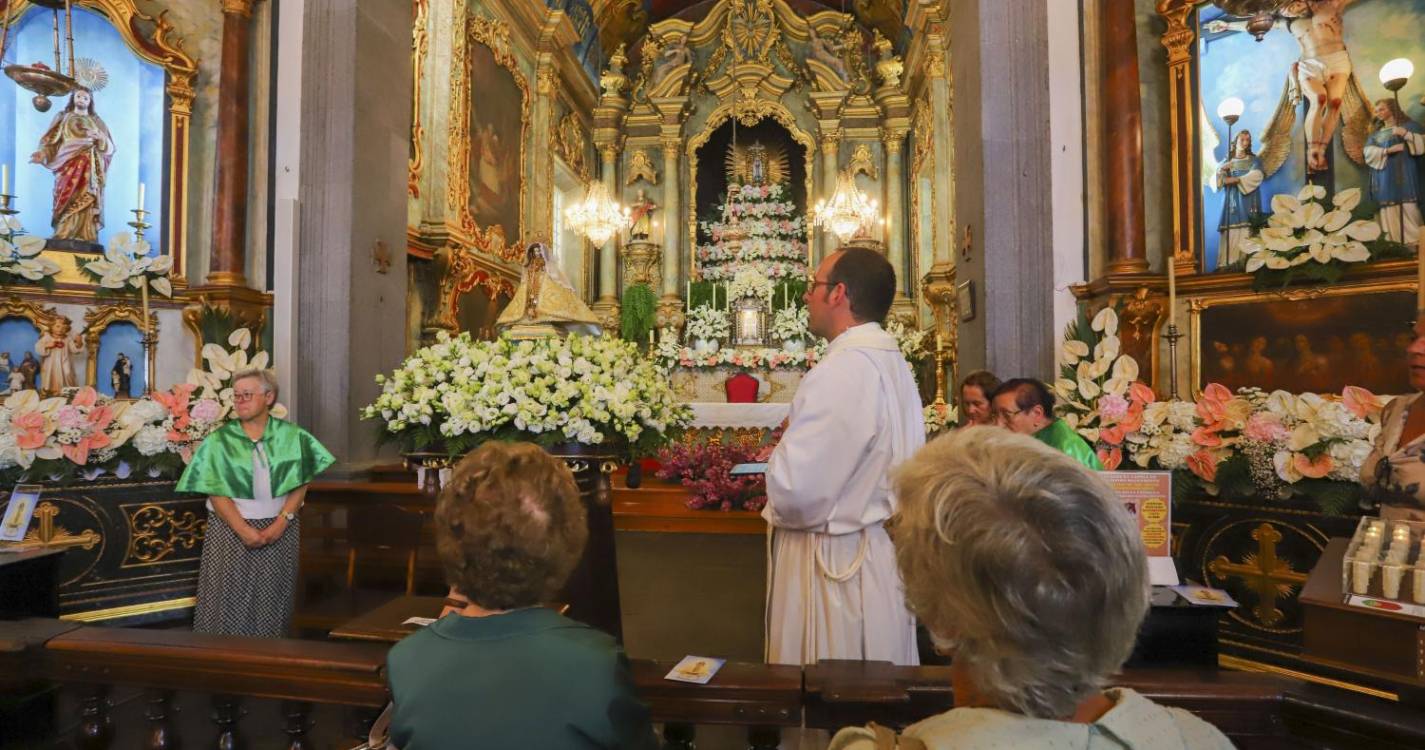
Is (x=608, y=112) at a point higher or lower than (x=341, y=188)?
higher

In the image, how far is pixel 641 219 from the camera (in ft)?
46.8

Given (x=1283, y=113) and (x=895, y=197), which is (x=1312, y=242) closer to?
(x=1283, y=113)

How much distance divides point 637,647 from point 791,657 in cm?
183

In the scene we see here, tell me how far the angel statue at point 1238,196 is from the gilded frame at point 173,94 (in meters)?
6.81

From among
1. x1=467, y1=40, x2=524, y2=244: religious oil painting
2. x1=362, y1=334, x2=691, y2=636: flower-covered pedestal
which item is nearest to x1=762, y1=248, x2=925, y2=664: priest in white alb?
x1=362, y1=334, x2=691, y2=636: flower-covered pedestal

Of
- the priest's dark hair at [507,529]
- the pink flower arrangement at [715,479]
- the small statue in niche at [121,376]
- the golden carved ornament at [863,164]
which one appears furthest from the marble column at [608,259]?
the priest's dark hair at [507,529]

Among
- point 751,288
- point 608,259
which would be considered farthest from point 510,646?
point 608,259

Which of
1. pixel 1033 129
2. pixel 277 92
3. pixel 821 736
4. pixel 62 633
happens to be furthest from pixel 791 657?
pixel 277 92

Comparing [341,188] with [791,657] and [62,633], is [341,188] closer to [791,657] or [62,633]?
[62,633]

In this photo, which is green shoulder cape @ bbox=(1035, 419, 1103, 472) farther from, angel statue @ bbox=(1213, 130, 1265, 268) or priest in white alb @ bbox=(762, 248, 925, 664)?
angel statue @ bbox=(1213, 130, 1265, 268)

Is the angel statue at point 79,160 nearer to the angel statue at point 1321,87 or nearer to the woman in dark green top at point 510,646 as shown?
the woman in dark green top at point 510,646

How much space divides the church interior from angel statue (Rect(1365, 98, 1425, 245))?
20mm

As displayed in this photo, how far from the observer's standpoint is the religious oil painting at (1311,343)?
12.9 feet

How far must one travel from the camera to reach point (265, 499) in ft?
11.7
